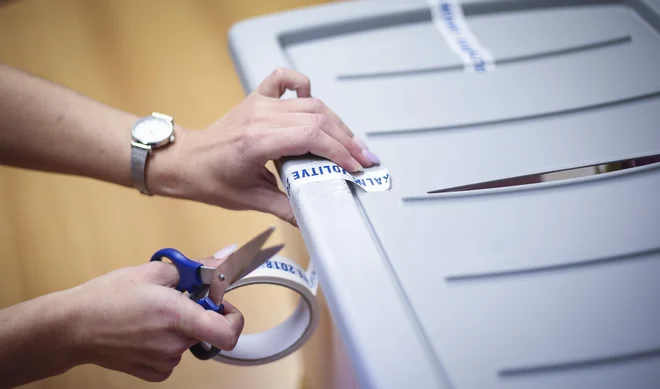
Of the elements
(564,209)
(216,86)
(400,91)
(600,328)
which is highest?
(216,86)

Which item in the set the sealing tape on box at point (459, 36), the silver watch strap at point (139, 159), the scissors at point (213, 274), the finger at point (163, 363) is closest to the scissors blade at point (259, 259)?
the scissors at point (213, 274)

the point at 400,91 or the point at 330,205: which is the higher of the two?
the point at 400,91

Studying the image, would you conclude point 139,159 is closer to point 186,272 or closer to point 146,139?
point 146,139

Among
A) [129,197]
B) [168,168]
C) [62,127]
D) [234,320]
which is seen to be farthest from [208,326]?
[129,197]

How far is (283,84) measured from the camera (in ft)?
2.46

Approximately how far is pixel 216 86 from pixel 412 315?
35.8 inches

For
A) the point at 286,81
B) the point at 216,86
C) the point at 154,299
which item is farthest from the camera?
the point at 216,86

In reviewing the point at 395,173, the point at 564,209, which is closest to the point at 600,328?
the point at 564,209

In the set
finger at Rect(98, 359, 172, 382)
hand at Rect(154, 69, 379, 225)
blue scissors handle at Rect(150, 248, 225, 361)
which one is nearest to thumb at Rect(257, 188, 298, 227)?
hand at Rect(154, 69, 379, 225)

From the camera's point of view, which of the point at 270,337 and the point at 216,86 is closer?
the point at 270,337

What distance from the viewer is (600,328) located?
0.53 metres

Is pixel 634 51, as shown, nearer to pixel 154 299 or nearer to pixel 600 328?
pixel 600 328

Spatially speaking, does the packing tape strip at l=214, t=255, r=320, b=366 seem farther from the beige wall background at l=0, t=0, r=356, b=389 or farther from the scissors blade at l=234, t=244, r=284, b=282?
the beige wall background at l=0, t=0, r=356, b=389

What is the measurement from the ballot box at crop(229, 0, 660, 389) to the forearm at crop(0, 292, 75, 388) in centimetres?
26
